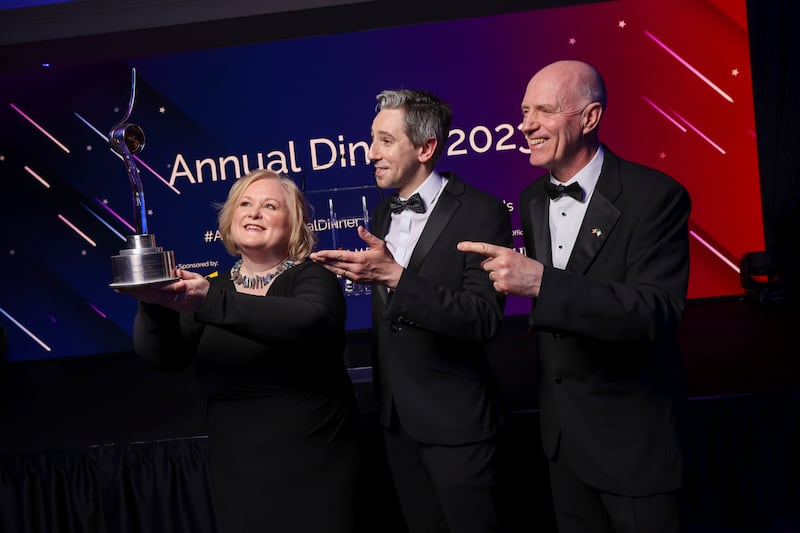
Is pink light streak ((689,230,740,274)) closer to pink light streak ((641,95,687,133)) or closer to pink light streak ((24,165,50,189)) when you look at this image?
pink light streak ((641,95,687,133))

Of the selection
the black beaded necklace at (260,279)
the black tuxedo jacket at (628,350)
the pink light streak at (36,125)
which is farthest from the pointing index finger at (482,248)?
the pink light streak at (36,125)

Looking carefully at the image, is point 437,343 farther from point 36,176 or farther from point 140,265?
point 36,176

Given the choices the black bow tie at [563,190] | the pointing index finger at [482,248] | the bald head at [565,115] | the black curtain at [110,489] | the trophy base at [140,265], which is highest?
the bald head at [565,115]

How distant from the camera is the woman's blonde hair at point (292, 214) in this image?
1.82m

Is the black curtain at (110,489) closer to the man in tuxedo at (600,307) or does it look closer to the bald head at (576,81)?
the man in tuxedo at (600,307)

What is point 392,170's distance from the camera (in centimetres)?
190

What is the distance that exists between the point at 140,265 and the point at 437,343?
2.79 feet

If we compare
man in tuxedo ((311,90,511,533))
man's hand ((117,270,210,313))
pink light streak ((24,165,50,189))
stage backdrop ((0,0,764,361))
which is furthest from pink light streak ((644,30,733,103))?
pink light streak ((24,165,50,189))

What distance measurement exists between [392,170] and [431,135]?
159 mm

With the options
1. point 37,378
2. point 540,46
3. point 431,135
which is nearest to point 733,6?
point 540,46

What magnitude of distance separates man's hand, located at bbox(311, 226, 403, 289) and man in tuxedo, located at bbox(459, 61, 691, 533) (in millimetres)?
236

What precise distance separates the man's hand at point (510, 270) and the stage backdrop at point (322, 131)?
3.69m

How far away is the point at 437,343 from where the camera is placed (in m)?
1.78

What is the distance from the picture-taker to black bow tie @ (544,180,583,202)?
5.20ft
